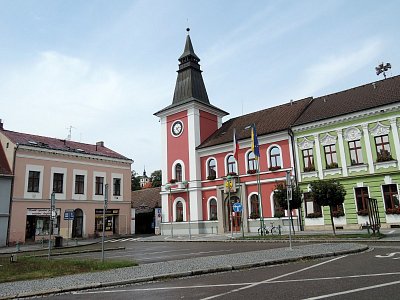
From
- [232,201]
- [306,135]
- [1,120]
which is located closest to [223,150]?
[232,201]

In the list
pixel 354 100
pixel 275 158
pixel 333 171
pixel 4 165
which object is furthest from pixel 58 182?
pixel 354 100

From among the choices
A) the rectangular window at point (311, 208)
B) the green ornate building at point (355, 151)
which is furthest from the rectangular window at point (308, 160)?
the rectangular window at point (311, 208)

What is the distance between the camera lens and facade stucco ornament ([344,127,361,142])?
2777cm

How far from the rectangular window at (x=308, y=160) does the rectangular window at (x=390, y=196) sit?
567 centimetres

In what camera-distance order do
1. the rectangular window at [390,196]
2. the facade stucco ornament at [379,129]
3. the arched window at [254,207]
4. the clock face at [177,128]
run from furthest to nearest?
the clock face at [177,128]
the arched window at [254,207]
the facade stucco ornament at [379,129]
the rectangular window at [390,196]

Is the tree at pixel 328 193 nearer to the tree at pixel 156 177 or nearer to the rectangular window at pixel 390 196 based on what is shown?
the rectangular window at pixel 390 196

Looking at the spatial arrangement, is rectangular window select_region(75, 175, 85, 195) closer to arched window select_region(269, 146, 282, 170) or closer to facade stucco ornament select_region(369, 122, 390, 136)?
arched window select_region(269, 146, 282, 170)

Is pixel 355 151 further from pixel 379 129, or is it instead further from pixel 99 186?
pixel 99 186

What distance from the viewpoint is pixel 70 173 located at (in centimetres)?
3869

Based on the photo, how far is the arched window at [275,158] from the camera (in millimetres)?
31741

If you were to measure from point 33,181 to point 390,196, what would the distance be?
3194cm

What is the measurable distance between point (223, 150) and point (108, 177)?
15.3 m

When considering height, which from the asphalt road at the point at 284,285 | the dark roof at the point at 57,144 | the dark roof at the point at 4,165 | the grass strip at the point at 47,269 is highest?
the dark roof at the point at 57,144

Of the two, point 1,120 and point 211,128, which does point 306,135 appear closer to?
point 211,128
